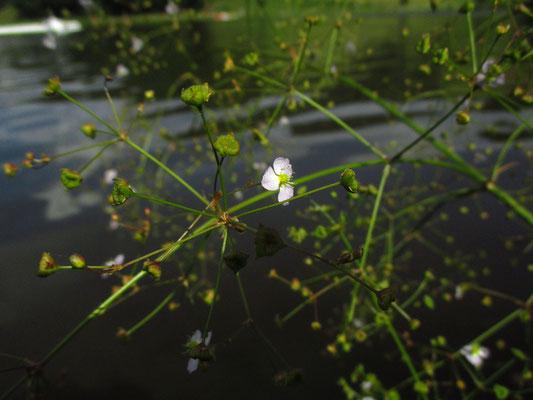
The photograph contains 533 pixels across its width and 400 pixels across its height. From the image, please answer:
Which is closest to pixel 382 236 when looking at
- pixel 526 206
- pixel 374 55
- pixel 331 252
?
pixel 331 252

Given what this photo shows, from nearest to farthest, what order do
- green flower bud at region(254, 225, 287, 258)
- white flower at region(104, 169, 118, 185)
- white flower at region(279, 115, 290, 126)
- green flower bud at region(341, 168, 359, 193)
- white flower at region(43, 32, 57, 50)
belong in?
green flower bud at region(254, 225, 287, 258) < green flower bud at region(341, 168, 359, 193) < white flower at region(104, 169, 118, 185) < white flower at region(279, 115, 290, 126) < white flower at region(43, 32, 57, 50)

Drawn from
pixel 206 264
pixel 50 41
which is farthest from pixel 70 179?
pixel 50 41

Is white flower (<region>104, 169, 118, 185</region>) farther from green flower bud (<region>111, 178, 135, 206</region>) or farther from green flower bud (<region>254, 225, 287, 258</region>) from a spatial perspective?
green flower bud (<region>254, 225, 287, 258</region>)

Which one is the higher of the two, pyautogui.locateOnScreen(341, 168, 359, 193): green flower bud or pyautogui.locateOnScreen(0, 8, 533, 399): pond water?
Answer: pyautogui.locateOnScreen(0, 8, 533, 399): pond water

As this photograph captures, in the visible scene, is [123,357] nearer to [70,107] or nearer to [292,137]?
[292,137]

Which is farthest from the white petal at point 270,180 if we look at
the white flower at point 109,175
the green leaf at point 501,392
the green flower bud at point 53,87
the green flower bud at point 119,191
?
the white flower at point 109,175

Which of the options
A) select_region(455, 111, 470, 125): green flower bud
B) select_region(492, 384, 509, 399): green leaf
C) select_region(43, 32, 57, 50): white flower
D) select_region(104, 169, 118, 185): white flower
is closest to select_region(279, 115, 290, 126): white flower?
select_region(104, 169, 118, 185): white flower

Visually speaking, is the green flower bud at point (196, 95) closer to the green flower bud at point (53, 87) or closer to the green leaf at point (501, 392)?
the green flower bud at point (53, 87)

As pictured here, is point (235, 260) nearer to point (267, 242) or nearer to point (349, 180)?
point (267, 242)
